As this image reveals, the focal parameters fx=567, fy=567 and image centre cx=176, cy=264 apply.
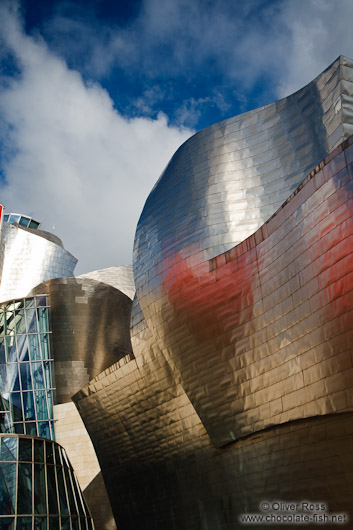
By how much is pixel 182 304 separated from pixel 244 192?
361cm

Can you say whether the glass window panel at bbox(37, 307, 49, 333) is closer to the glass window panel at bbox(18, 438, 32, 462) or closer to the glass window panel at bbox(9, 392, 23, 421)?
the glass window panel at bbox(9, 392, 23, 421)

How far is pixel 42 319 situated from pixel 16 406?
421cm

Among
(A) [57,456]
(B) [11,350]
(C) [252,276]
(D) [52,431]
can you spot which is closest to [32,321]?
(B) [11,350]

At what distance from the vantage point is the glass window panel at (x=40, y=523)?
14.1m

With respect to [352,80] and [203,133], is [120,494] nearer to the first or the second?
[203,133]

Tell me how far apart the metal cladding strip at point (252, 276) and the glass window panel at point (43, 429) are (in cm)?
1203

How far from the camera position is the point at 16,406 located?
83.9 feet

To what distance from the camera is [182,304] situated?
15164mm

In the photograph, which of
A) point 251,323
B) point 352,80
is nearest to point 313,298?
point 251,323

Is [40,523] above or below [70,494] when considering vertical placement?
below

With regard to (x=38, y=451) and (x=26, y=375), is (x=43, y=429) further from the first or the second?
(x=38, y=451)

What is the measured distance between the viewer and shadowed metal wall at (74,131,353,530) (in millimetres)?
10781

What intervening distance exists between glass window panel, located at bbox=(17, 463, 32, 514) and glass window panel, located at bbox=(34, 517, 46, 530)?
29 centimetres

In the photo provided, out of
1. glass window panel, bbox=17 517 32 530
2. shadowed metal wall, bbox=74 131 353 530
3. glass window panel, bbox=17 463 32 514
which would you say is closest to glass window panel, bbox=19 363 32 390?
shadowed metal wall, bbox=74 131 353 530
